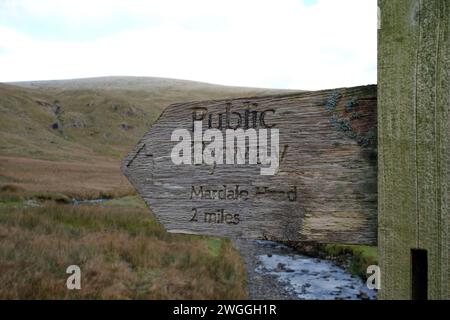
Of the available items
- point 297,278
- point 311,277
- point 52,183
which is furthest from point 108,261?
point 52,183

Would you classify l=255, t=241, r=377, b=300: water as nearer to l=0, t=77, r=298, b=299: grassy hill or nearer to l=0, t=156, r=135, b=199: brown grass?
l=0, t=77, r=298, b=299: grassy hill

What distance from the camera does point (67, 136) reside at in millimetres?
67500

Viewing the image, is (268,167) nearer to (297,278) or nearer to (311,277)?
(297,278)

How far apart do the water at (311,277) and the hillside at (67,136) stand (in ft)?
42.9

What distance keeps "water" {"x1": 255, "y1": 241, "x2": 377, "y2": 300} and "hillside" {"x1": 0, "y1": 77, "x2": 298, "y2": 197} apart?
13.1 metres

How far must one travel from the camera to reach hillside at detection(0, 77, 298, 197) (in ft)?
95.5

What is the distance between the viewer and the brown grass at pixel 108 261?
6577 mm

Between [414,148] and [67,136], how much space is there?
71.4 metres

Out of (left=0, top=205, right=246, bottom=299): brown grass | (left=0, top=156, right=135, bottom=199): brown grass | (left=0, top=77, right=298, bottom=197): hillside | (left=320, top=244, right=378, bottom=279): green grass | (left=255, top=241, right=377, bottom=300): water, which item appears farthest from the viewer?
(left=0, top=77, right=298, bottom=197): hillside

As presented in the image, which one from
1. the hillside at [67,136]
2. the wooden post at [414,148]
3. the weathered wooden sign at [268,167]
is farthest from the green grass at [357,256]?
the hillside at [67,136]

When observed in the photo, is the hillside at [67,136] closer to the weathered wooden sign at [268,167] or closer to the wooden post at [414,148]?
the weathered wooden sign at [268,167]

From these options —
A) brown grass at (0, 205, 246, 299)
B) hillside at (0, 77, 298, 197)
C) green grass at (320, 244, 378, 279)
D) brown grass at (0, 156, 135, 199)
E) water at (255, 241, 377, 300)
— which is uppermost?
hillside at (0, 77, 298, 197)

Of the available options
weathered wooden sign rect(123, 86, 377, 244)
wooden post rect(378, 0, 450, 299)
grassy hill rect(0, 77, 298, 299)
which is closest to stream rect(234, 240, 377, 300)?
grassy hill rect(0, 77, 298, 299)

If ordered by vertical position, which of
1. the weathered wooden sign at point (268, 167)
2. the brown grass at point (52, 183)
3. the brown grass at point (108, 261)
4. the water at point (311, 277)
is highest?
the weathered wooden sign at point (268, 167)
